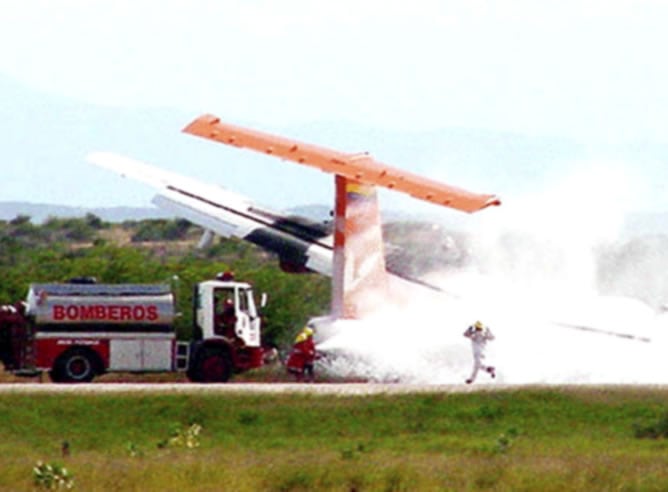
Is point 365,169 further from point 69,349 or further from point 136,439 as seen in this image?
point 136,439

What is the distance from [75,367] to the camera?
56344mm

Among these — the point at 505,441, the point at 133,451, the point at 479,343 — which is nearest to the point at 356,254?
the point at 479,343

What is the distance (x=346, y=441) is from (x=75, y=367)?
12.9 m

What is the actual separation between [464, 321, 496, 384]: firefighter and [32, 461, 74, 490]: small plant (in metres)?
20.5

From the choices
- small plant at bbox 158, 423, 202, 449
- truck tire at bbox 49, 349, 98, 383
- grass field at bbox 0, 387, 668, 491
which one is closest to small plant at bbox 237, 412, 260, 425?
grass field at bbox 0, 387, 668, 491

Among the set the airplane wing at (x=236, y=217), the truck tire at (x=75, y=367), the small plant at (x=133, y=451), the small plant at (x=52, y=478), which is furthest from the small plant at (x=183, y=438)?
the airplane wing at (x=236, y=217)

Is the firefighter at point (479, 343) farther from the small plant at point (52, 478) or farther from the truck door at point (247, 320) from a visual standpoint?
the small plant at point (52, 478)

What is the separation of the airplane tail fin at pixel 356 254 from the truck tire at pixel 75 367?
6.48m

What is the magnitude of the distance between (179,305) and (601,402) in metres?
18.1

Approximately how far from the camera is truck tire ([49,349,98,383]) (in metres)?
56.2

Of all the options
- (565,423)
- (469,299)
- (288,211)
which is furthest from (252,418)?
(288,211)

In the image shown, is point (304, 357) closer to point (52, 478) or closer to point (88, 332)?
point (88, 332)

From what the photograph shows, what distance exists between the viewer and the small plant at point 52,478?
3597cm

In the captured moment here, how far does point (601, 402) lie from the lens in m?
49.4
